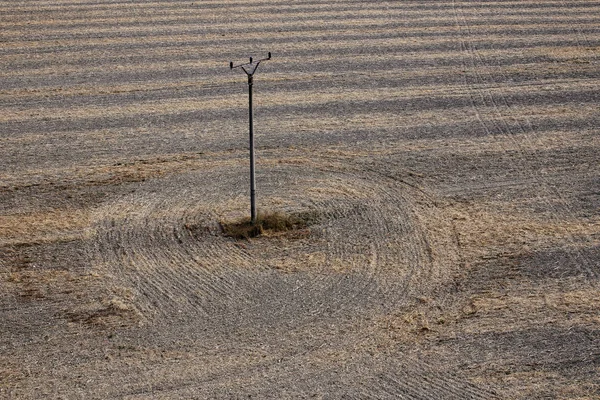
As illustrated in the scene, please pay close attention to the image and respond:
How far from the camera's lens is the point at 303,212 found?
1501cm

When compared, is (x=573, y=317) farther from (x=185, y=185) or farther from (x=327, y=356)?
(x=185, y=185)

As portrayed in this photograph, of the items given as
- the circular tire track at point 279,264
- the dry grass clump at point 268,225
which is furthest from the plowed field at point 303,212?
the dry grass clump at point 268,225

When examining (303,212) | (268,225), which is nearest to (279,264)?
(268,225)

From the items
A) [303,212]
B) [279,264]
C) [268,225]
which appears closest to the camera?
[279,264]

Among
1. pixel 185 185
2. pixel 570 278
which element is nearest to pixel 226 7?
pixel 185 185

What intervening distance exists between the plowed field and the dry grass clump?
141mm

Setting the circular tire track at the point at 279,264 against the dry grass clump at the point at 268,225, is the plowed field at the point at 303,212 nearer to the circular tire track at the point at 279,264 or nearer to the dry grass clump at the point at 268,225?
the circular tire track at the point at 279,264

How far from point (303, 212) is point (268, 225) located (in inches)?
30.6

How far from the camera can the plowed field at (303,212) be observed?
11.4 metres

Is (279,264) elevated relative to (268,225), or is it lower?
lower

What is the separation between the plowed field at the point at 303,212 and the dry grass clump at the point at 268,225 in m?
0.14

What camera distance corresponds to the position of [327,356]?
11453 mm

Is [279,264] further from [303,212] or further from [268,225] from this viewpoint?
[303,212]

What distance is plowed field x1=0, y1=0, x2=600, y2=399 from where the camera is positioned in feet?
37.2
